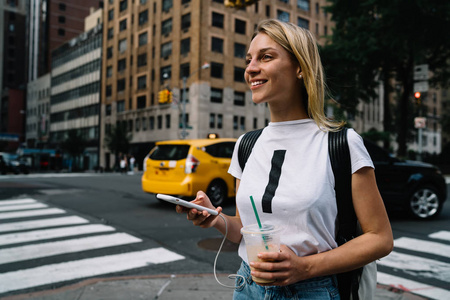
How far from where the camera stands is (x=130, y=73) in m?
52.5

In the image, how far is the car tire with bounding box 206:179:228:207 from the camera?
10070mm

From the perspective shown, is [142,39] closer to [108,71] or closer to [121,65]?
[121,65]

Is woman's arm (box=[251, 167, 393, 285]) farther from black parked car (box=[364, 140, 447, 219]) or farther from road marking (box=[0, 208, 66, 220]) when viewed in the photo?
road marking (box=[0, 208, 66, 220])

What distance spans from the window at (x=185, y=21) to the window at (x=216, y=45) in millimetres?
3272

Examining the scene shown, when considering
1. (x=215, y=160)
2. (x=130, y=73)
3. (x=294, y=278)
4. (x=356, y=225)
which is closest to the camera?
(x=294, y=278)

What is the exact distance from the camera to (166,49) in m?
46.8

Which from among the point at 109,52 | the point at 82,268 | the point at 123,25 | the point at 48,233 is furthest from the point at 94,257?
the point at 109,52

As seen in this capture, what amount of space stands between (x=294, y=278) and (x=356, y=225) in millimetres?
377

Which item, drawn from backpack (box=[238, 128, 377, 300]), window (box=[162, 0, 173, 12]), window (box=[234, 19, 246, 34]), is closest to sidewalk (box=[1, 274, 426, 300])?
backpack (box=[238, 128, 377, 300])

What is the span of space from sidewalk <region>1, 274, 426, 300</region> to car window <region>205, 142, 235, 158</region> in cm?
601

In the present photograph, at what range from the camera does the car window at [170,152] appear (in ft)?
32.6

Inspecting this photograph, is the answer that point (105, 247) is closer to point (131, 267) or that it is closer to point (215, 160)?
point (131, 267)

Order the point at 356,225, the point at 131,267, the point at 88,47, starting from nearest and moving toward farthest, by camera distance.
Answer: the point at 356,225, the point at 131,267, the point at 88,47

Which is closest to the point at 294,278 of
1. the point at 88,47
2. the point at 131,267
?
the point at 131,267
